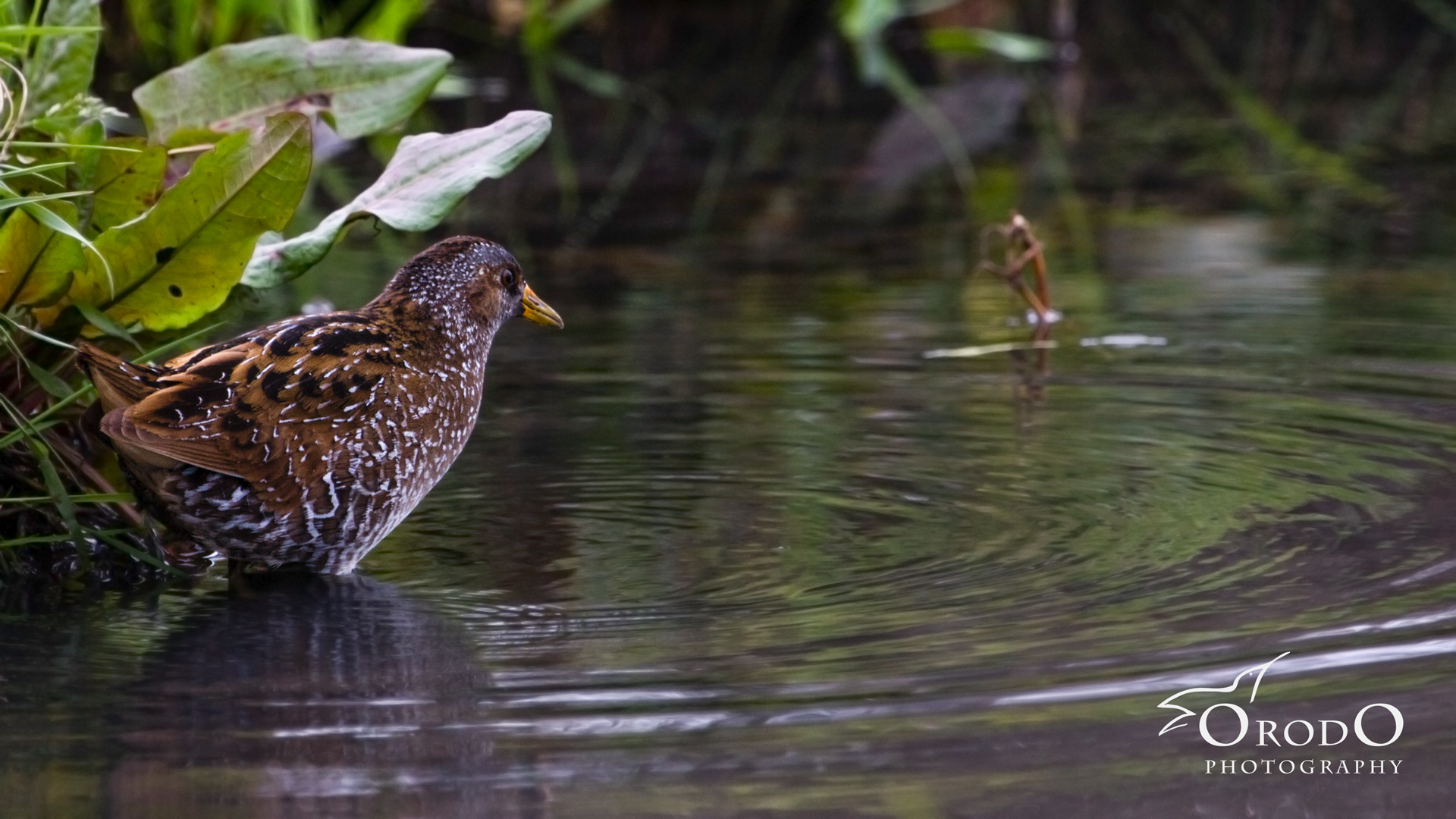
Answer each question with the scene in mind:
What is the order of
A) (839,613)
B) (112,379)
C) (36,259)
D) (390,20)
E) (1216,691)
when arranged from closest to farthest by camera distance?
(1216,691) < (839,613) < (112,379) < (36,259) < (390,20)

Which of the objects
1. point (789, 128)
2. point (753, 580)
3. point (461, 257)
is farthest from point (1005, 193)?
point (753, 580)

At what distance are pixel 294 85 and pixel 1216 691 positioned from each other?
279 cm

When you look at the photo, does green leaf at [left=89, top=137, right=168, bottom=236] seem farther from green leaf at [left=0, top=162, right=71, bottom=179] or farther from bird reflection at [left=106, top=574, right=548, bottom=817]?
bird reflection at [left=106, top=574, right=548, bottom=817]

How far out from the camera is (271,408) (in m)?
4.25

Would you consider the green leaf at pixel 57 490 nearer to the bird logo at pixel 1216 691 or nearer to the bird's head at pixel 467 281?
the bird's head at pixel 467 281

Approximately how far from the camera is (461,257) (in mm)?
4941

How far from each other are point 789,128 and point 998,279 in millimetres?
4552

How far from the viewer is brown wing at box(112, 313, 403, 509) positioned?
4121 millimetres

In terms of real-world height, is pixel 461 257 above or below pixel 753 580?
above

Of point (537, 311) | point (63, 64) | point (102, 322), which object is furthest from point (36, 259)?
point (537, 311)

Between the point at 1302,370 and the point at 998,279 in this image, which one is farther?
the point at 998,279

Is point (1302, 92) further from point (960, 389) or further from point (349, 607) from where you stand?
point (349, 607)

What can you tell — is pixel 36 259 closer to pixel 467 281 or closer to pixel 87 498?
pixel 87 498

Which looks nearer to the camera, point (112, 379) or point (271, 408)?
point (112, 379)
